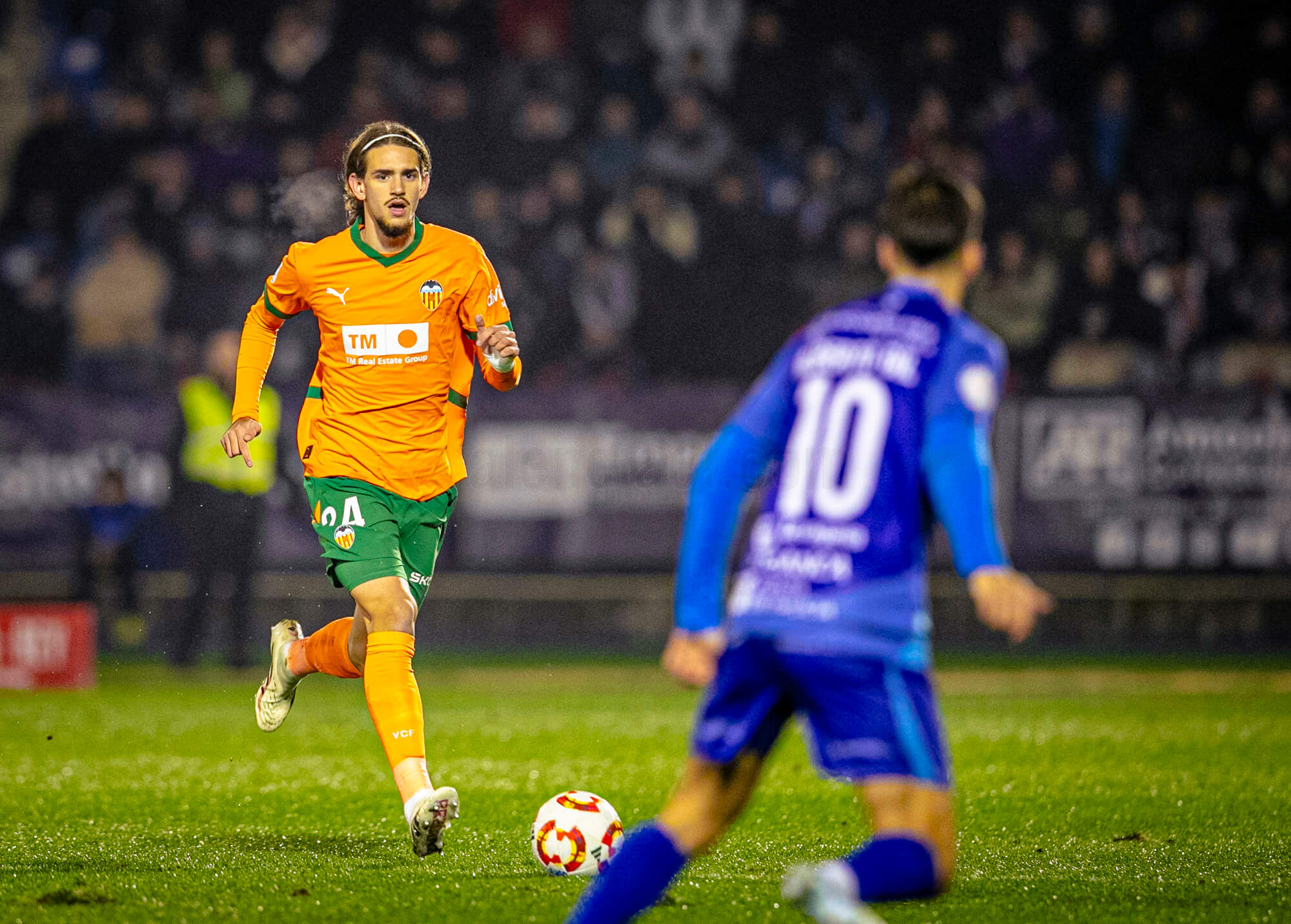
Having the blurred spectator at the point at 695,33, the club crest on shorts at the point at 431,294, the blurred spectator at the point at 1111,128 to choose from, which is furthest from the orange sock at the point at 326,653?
the blurred spectator at the point at 1111,128

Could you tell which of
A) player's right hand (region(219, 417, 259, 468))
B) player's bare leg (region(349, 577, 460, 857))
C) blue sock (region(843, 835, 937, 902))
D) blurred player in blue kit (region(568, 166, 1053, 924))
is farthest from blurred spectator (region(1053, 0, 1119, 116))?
blue sock (region(843, 835, 937, 902))

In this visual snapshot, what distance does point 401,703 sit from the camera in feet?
17.4

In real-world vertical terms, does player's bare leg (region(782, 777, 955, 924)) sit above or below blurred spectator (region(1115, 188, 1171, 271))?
below

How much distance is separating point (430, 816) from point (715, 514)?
190cm

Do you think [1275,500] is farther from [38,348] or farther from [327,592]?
[38,348]

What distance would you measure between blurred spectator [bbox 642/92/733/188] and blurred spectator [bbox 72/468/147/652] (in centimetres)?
576

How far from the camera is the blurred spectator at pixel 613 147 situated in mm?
15852

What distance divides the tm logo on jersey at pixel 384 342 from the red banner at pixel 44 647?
680 centimetres

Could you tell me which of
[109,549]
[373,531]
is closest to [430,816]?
[373,531]

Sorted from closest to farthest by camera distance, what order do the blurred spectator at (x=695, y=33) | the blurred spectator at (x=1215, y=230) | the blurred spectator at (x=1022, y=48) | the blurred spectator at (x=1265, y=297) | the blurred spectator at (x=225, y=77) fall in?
the blurred spectator at (x=1265, y=297) → the blurred spectator at (x=1215, y=230) → the blurred spectator at (x=225, y=77) → the blurred spectator at (x=695, y=33) → the blurred spectator at (x=1022, y=48)

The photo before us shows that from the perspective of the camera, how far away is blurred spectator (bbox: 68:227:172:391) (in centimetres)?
1387

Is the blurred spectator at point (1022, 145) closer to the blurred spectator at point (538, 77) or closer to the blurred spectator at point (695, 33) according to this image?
the blurred spectator at point (695, 33)

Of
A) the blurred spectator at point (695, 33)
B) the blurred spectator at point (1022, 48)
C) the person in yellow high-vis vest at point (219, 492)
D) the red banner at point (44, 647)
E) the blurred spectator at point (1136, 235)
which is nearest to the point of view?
the red banner at point (44, 647)

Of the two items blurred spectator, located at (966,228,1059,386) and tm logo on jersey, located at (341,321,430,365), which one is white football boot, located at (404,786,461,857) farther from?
blurred spectator, located at (966,228,1059,386)
